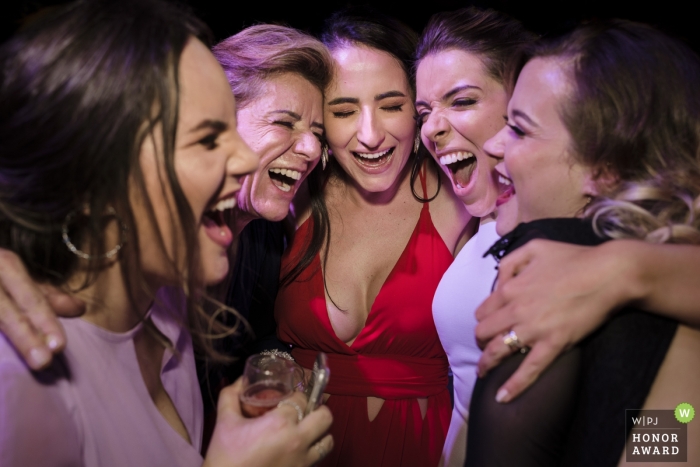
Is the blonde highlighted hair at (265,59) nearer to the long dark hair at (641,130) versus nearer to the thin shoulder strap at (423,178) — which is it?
the thin shoulder strap at (423,178)

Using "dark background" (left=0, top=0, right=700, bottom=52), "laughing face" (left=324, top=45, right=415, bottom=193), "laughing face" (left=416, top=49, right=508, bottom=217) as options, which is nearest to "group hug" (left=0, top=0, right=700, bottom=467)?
"laughing face" (left=416, top=49, right=508, bottom=217)

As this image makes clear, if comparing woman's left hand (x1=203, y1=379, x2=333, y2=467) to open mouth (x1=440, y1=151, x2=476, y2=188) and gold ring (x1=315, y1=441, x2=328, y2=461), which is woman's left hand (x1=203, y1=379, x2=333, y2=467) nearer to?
gold ring (x1=315, y1=441, x2=328, y2=461)

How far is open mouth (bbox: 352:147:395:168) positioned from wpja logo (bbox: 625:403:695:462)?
174 centimetres

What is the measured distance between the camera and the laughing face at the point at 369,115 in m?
2.64

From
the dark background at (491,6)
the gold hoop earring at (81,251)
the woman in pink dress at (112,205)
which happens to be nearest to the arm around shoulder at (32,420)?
the woman in pink dress at (112,205)

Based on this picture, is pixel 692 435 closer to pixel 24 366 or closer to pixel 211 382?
pixel 24 366

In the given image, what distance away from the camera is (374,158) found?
2762mm

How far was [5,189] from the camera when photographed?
4.34ft

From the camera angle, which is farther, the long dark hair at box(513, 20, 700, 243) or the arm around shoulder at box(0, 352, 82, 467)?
the long dark hair at box(513, 20, 700, 243)

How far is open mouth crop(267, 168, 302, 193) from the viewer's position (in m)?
2.57

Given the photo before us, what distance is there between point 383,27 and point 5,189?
6.30 ft

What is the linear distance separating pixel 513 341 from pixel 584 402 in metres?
0.20

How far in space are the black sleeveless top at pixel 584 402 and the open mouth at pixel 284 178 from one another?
1532mm

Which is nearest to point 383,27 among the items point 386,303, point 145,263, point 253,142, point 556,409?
point 253,142
